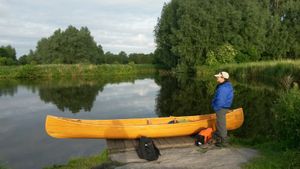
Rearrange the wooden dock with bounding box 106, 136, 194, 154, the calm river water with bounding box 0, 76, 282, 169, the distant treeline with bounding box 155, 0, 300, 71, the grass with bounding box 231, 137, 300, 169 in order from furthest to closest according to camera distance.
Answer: the distant treeline with bounding box 155, 0, 300, 71 → the calm river water with bounding box 0, 76, 282, 169 → the wooden dock with bounding box 106, 136, 194, 154 → the grass with bounding box 231, 137, 300, 169

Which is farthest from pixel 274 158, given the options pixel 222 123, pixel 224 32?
pixel 224 32

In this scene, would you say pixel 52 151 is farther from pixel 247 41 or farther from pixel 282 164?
pixel 247 41

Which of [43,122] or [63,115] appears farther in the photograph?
[63,115]

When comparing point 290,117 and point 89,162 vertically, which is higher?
point 290,117

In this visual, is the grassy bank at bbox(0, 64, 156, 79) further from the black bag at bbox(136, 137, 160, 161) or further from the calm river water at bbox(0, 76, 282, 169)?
the black bag at bbox(136, 137, 160, 161)

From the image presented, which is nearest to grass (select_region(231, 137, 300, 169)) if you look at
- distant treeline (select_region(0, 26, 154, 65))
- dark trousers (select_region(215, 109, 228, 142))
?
dark trousers (select_region(215, 109, 228, 142))

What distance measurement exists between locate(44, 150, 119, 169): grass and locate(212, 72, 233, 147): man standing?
2.92 metres

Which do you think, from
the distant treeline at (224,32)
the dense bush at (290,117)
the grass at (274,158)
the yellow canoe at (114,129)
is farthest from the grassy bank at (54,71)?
the dense bush at (290,117)

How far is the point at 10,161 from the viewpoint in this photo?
30.2 feet

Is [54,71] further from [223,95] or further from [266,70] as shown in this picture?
[223,95]

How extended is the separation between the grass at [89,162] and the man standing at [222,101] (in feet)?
9.59

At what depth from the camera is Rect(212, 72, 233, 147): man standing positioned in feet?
27.7

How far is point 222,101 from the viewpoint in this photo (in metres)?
8.48

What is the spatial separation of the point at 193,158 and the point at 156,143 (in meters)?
1.81
